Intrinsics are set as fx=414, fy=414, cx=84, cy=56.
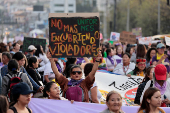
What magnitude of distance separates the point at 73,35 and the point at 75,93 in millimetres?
1117

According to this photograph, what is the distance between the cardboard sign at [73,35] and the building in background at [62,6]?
17586cm

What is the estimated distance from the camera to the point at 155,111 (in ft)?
17.6

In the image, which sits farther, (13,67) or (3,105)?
(13,67)

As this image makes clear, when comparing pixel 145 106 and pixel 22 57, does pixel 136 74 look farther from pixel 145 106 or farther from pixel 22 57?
pixel 145 106

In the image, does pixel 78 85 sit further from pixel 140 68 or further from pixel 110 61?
pixel 110 61

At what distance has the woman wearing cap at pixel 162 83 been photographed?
256 inches

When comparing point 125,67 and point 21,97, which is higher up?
point 21,97

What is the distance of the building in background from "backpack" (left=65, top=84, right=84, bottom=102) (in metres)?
177

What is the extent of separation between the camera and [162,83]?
6602mm

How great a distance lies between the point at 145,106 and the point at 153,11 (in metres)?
40.2

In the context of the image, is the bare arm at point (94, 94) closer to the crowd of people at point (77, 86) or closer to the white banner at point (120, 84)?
the crowd of people at point (77, 86)

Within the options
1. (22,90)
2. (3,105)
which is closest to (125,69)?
(22,90)

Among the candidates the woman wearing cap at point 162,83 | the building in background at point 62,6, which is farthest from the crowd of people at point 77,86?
the building in background at point 62,6

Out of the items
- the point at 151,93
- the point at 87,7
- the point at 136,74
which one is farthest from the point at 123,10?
the point at 87,7
